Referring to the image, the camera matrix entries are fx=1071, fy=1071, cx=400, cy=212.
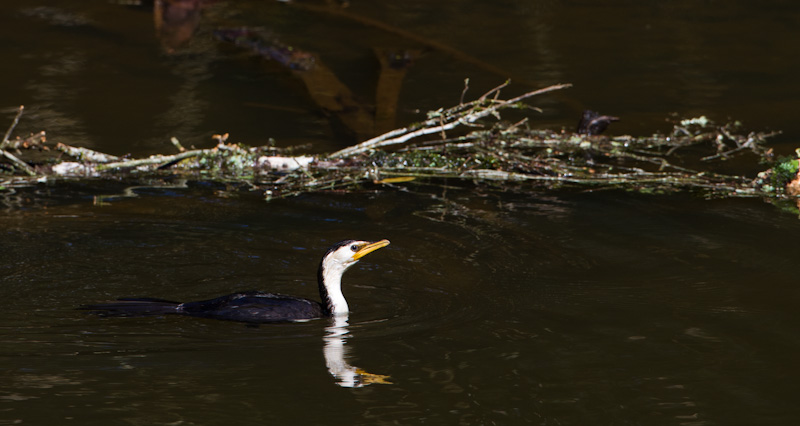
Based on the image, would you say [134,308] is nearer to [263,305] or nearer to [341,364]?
[263,305]

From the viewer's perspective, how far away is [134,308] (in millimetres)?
7055

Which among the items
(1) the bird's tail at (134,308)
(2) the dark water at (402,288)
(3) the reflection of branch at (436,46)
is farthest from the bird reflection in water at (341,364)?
(3) the reflection of branch at (436,46)

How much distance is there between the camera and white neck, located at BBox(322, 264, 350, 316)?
Answer: 23.6 ft

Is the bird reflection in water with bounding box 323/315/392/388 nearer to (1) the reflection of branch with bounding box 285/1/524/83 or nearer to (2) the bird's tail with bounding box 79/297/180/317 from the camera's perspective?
(2) the bird's tail with bounding box 79/297/180/317

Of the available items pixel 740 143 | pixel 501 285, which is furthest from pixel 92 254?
pixel 740 143

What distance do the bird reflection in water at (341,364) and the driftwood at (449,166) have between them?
11.0 ft

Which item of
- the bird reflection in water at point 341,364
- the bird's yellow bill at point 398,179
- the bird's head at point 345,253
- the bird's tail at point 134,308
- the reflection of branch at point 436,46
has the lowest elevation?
the bird reflection in water at point 341,364

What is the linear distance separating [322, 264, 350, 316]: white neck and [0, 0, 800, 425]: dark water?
0.13 metres

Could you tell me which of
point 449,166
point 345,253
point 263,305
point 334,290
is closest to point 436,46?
point 449,166

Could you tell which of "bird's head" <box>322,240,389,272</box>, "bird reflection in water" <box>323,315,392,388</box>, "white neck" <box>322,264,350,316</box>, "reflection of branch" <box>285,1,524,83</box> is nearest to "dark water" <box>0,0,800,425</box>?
"bird reflection in water" <box>323,315,392,388</box>

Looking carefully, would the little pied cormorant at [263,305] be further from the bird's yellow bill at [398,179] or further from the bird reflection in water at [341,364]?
the bird's yellow bill at [398,179]

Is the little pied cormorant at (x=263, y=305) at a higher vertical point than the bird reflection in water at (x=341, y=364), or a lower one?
higher

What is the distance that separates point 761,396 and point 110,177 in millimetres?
7118

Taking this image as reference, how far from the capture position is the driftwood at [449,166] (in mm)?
10344
